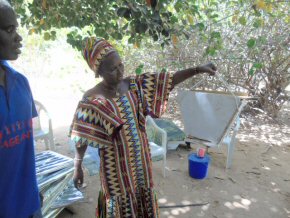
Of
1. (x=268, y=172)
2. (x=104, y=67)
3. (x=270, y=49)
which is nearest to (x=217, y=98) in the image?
(x=268, y=172)

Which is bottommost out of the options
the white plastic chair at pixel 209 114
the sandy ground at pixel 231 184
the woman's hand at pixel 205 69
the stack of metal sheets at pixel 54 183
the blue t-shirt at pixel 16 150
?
the sandy ground at pixel 231 184

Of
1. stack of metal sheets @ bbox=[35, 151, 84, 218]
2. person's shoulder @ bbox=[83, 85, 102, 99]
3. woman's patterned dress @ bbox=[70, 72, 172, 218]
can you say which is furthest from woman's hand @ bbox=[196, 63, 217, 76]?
stack of metal sheets @ bbox=[35, 151, 84, 218]

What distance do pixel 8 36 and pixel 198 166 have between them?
2.81 metres

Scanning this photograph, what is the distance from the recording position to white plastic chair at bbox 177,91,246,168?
287 centimetres

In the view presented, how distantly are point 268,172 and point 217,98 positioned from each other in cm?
152

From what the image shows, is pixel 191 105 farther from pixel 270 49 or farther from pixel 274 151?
pixel 270 49

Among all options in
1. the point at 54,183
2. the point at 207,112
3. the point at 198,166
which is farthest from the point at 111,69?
the point at 198,166

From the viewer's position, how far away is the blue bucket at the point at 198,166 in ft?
10.8

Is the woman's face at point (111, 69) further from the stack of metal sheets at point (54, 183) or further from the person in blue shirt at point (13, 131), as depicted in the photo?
the stack of metal sheets at point (54, 183)

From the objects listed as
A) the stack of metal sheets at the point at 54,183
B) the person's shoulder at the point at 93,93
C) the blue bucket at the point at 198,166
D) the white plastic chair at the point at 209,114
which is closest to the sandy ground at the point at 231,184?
the blue bucket at the point at 198,166

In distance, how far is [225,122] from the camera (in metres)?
2.97

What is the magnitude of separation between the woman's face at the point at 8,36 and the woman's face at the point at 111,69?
53 centimetres

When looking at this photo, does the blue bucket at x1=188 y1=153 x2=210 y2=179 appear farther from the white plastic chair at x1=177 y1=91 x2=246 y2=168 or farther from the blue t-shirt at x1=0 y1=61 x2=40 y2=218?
the blue t-shirt at x1=0 y1=61 x2=40 y2=218

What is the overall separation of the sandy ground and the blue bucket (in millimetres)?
88
